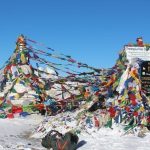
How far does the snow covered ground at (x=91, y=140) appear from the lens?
13994 mm

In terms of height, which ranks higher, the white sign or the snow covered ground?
the white sign

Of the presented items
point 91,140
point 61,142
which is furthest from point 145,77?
→ point 61,142

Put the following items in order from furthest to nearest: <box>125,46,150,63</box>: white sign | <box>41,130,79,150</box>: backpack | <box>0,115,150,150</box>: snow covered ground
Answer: <box>125,46,150,63</box>: white sign
<box>0,115,150,150</box>: snow covered ground
<box>41,130,79,150</box>: backpack

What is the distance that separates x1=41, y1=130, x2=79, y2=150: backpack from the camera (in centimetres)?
1362

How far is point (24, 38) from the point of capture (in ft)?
73.7

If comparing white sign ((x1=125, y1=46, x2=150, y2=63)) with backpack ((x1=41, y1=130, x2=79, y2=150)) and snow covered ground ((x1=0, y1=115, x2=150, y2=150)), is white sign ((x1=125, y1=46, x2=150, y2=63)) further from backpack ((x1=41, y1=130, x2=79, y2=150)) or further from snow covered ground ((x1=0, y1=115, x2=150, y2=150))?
backpack ((x1=41, y1=130, x2=79, y2=150))

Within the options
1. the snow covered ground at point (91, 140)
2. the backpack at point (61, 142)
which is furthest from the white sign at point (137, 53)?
the backpack at point (61, 142)

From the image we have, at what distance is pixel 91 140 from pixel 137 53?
16.5ft

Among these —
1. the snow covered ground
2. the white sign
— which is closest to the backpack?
the snow covered ground

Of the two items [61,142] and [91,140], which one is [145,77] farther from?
[61,142]

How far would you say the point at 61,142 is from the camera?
1364 centimetres

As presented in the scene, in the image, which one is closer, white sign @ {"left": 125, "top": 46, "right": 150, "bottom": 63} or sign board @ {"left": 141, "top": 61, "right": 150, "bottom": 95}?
sign board @ {"left": 141, "top": 61, "right": 150, "bottom": 95}

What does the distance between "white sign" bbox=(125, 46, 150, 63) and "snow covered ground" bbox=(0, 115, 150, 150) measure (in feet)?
12.0

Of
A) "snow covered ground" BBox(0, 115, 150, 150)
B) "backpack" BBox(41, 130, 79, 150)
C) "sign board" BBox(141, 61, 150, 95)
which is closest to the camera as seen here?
"backpack" BBox(41, 130, 79, 150)
